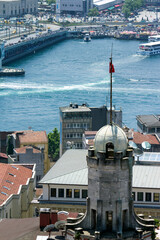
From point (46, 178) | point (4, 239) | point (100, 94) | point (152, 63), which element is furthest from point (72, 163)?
point (152, 63)

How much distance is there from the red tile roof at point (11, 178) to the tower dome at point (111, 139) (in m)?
24.2

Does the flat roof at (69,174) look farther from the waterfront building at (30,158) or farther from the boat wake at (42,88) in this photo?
the boat wake at (42,88)

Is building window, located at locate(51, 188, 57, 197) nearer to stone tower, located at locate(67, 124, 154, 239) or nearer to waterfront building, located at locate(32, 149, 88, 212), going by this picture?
waterfront building, located at locate(32, 149, 88, 212)

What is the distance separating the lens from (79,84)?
5728 inches

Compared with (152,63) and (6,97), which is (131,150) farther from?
(152,63)

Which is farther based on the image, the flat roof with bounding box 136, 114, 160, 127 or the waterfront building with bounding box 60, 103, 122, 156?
the flat roof with bounding box 136, 114, 160, 127

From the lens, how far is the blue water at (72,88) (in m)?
116

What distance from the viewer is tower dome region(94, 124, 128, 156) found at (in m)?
21.6

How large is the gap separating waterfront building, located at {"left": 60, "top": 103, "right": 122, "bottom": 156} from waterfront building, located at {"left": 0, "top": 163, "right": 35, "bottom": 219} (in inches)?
855

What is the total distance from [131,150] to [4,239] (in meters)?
7.25

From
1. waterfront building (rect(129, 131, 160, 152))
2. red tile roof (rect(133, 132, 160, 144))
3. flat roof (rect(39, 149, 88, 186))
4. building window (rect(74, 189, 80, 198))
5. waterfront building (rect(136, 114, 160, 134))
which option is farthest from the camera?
waterfront building (rect(136, 114, 160, 134))

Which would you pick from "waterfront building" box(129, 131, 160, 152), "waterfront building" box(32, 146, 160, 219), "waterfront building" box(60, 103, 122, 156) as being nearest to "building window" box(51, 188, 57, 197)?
Answer: "waterfront building" box(32, 146, 160, 219)

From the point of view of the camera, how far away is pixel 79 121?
77188 millimetres

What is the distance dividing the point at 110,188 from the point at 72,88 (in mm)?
119688
